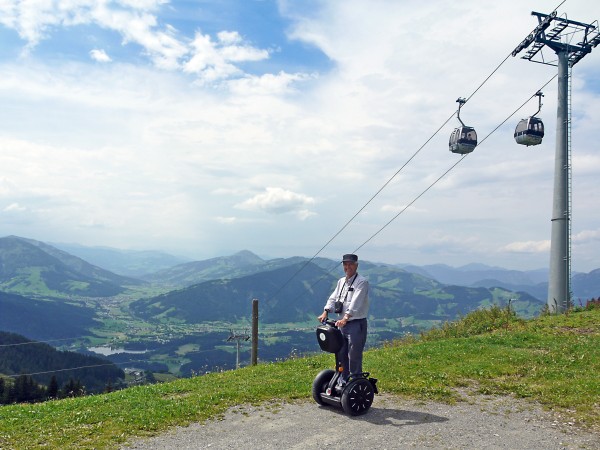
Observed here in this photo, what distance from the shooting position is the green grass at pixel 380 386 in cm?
977

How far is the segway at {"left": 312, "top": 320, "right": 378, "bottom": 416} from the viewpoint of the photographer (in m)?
10.3

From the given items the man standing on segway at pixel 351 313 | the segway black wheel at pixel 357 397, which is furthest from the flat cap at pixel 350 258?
the segway black wheel at pixel 357 397

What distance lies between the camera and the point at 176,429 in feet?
→ 31.8

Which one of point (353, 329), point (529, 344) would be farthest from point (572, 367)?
point (353, 329)

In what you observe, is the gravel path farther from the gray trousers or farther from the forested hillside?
the forested hillside

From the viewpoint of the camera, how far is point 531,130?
28.4 m

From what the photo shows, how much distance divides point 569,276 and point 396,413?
74.0 ft

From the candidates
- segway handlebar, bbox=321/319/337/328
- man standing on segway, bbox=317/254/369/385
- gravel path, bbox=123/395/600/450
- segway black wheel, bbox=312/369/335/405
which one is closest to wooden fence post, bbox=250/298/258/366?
gravel path, bbox=123/395/600/450

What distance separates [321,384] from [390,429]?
2013 mm

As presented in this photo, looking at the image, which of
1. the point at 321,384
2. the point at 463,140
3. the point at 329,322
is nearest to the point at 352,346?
the point at 329,322

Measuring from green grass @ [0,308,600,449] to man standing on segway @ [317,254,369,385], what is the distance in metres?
2.17

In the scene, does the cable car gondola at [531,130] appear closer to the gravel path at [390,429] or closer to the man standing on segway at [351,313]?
the gravel path at [390,429]

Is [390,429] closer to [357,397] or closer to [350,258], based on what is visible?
[357,397]

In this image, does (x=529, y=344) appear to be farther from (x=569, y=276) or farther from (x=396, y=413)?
(x=569, y=276)
